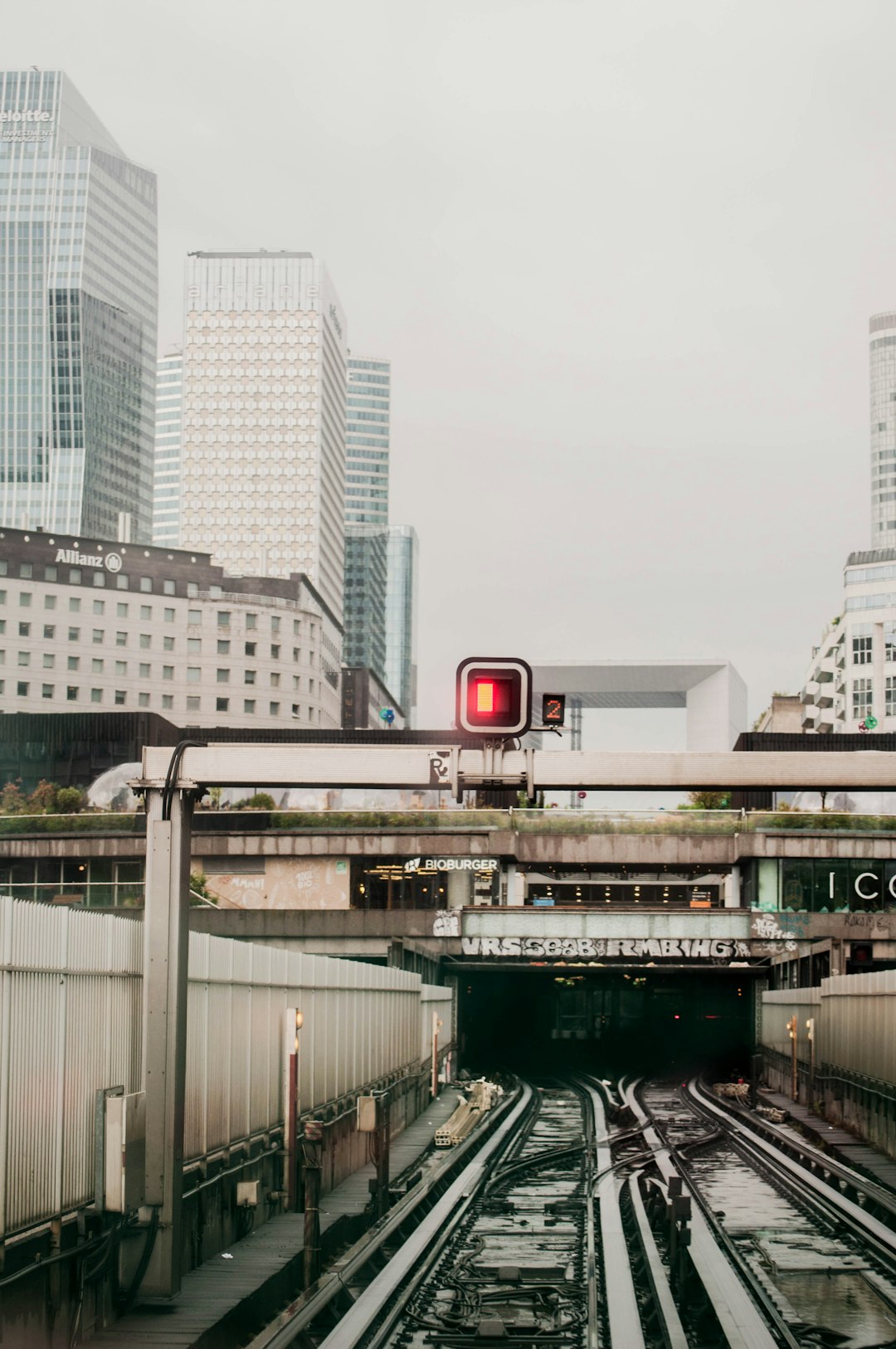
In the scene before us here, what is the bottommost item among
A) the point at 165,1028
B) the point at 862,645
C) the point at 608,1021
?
the point at 608,1021

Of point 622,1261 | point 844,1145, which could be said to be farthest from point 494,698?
point 844,1145

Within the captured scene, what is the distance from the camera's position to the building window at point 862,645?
628 feet

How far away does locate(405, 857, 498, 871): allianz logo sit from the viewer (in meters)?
94.6

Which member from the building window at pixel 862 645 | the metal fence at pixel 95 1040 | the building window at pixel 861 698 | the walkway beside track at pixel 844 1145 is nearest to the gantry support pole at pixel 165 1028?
the metal fence at pixel 95 1040

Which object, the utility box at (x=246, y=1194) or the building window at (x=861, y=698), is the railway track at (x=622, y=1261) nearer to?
the utility box at (x=246, y=1194)

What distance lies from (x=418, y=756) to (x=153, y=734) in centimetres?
Answer: 12083

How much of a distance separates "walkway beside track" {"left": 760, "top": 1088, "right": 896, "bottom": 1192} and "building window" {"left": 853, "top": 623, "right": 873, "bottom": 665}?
456ft

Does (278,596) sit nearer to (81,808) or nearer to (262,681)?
(262,681)

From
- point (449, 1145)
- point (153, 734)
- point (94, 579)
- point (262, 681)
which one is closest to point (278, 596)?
point (262, 681)

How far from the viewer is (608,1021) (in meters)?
103

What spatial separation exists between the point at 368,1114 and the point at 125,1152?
1187cm

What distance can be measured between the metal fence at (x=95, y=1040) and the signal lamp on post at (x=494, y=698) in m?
4.11

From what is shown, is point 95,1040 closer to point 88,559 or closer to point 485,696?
point 485,696

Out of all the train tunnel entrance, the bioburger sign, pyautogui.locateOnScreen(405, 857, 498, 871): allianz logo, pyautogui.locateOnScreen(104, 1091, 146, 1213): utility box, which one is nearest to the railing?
pyautogui.locateOnScreen(405, 857, 498, 871): allianz logo
